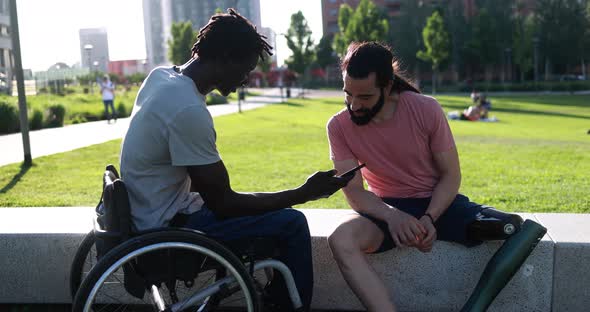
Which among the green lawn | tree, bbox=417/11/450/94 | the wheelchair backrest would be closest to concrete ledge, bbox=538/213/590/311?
the wheelchair backrest

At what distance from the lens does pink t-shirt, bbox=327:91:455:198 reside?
10.9ft

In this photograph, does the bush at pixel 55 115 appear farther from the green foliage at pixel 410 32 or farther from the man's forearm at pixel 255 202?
the green foliage at pixel 410 32

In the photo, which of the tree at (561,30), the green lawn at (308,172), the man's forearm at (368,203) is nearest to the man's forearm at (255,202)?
the man's forearm at (368,203)

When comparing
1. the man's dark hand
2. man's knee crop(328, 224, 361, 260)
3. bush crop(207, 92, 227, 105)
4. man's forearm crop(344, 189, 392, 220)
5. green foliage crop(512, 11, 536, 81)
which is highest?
green foliage crop(512, 11, 536, 81)

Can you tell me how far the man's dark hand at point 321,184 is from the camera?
2.81 m

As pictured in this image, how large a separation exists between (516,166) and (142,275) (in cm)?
767

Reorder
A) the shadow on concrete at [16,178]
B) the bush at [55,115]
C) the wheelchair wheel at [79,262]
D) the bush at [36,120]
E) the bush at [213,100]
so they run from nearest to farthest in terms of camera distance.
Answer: the wheelchair wheel at [79,262] → the shadow on concrete at [16,178] → the bush at [36,120] → the bush at [55,115] → the bush at [213,100]

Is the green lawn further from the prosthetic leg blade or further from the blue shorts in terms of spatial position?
the prosthetic leg blade

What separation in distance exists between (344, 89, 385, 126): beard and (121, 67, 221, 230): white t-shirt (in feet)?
3.03

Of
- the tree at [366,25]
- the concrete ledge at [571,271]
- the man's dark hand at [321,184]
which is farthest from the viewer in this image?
the tree at [366,25]

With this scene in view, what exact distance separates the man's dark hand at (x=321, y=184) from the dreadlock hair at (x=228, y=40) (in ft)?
2.07

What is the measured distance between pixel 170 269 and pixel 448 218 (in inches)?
59.0

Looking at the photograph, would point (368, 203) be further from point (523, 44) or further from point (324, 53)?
point (324, 53)

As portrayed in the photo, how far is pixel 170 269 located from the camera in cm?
264
